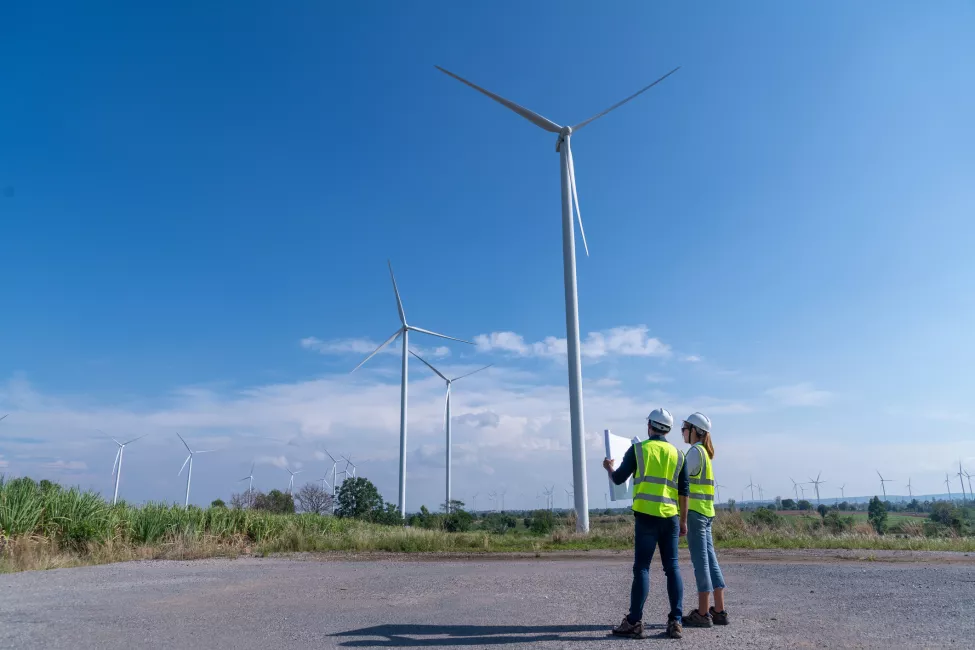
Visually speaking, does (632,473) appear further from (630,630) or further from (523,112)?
(523,112)

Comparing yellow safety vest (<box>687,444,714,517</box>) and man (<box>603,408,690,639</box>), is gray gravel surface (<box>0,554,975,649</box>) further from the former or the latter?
yellow safety vest (<box>687,444,714,517</box>)

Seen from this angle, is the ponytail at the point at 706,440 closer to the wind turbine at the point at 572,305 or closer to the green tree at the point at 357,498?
the wind turbine at the point at 572,305

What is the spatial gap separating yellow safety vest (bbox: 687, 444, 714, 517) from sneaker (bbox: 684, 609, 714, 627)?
3.47 ft

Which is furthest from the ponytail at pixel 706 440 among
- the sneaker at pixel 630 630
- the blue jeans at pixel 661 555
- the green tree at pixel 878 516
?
the green tree at pixel 878 516

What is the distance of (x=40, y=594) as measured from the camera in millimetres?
9484

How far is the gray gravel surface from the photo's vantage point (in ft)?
20.9

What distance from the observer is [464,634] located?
6.54 m

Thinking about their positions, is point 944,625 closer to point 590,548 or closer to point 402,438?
point 590,548

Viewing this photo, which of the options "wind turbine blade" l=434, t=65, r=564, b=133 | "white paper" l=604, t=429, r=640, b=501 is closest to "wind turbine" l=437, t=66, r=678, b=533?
"wind turbine blade" l=434, t=65, r=564, b=133

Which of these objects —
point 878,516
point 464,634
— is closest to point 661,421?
point 464,634

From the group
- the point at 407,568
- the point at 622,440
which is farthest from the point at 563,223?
the point at 622,440

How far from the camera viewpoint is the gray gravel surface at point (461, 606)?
20.9 feet

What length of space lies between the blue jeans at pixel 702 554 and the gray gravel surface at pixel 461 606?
47 centimetres

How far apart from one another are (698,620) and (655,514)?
1383 mm
